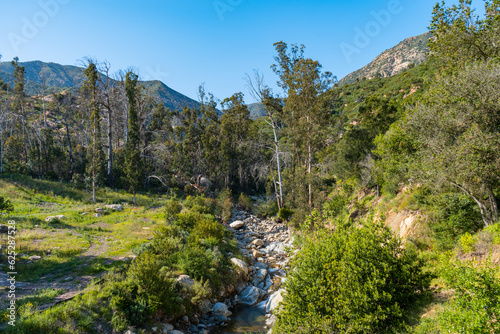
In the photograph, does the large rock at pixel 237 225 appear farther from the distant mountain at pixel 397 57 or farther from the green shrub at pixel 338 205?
the distant mountain at pixel 397 57

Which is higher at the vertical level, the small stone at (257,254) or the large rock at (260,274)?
the small stone at (257,254)

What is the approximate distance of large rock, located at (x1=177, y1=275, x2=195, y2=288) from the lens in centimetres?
971

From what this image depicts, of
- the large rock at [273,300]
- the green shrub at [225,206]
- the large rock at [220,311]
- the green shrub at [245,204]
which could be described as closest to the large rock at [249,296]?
the large rock at [273,300]

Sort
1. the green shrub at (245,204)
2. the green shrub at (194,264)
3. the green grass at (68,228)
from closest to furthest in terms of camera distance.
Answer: the green grass at (68,228), the green shrub at (194,264), the green shrub at (245,204)

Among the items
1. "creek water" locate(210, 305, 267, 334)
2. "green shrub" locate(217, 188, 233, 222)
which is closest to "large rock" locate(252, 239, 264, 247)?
"green shrub" locate(217, 188, 233, 222)

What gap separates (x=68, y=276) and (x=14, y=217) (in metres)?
10.3

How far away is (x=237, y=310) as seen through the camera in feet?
33.4

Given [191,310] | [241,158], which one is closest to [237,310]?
[191,310]

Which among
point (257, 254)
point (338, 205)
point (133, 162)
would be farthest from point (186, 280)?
point (133, 162)

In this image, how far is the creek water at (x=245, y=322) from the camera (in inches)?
340

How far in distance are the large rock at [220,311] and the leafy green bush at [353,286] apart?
11.0ft

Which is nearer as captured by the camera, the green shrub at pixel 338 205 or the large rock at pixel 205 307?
the large rock at pixel 205 307

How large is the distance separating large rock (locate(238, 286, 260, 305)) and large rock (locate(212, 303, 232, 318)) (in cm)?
123

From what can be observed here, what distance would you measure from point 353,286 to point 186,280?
670cm
